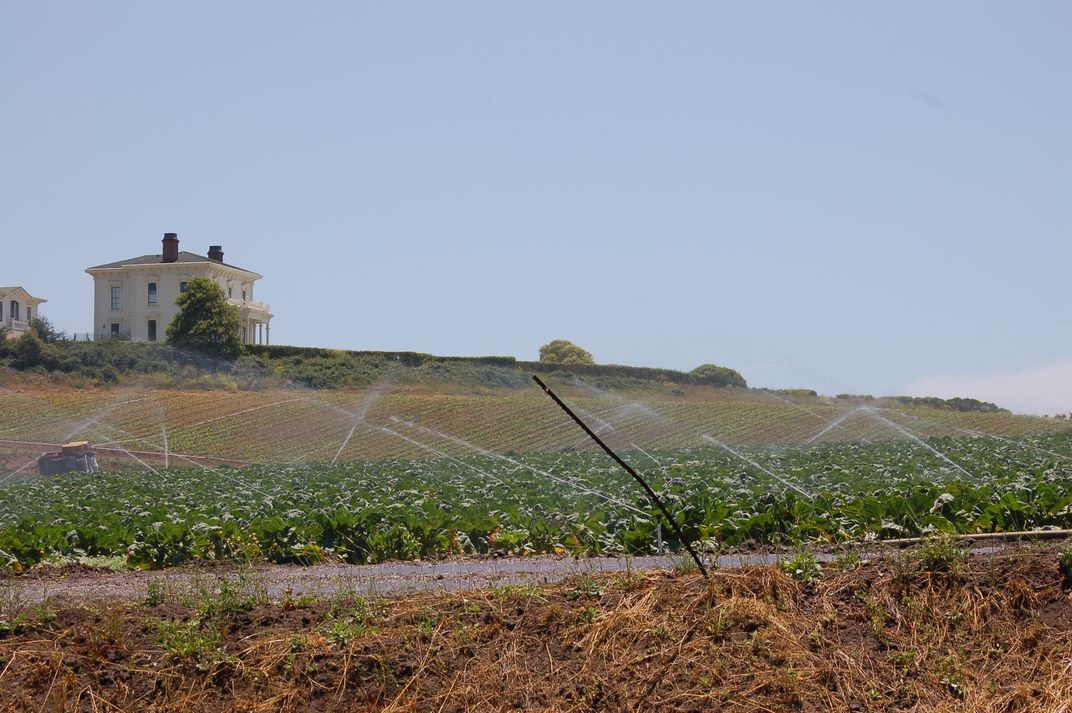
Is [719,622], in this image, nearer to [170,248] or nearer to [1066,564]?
[1066,564]

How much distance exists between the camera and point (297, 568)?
37.1 feet

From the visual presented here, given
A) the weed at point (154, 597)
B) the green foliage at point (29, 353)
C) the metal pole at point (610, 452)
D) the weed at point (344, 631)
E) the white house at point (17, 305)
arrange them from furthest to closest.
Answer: the white house at point (17, 305)
the green foliage at point (29, 353)
the weed at point (154, 597)
the weed at point (344, 631)
the metal pole at point (610, 452)

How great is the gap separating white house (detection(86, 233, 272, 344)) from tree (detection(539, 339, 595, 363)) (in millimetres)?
23979

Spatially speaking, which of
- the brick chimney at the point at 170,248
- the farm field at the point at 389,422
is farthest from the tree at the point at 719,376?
the brick chimney at the point at 170,248

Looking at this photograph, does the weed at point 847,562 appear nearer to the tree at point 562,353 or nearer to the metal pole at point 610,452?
the metal pole at point 610,452

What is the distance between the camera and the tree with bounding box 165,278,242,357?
7138 centimetres

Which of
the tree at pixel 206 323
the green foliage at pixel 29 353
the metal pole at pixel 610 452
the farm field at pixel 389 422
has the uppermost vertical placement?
the tree at pixel 206 323

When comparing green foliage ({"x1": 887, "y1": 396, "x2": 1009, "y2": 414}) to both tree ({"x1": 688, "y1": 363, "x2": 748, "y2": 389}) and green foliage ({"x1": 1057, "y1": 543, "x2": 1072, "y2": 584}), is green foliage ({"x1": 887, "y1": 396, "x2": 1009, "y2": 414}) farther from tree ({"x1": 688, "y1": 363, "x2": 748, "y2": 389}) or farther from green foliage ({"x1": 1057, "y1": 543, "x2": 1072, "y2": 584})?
green foliage ({"x1": 1057, "y1": 543, "x2": 1072, "y2": 584})

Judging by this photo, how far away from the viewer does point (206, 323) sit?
7206 cm

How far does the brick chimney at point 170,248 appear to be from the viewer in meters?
86.8

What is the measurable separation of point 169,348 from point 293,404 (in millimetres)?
22070

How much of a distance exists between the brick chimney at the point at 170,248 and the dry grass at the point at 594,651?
8355 cm

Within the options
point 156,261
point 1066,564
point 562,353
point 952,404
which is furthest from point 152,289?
point 1066,564

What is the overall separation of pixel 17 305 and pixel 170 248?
42.4 feet
